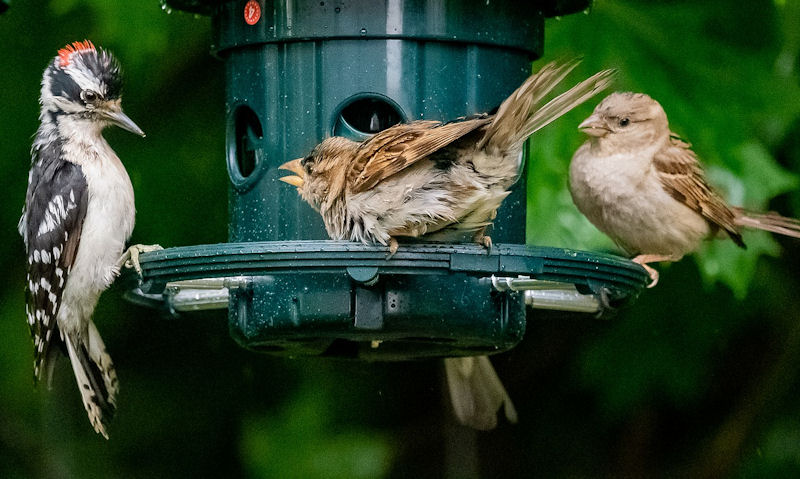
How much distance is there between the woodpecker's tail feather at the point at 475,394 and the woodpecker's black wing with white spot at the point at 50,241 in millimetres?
1785

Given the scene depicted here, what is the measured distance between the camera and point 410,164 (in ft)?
13.6

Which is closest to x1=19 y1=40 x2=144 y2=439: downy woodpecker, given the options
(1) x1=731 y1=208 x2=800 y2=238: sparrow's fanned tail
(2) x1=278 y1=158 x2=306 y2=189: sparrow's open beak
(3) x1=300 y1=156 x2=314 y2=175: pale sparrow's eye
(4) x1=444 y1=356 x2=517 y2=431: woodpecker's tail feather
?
(2) x1=278 y1=158 x2=306 y2=189: sparrow's open beak

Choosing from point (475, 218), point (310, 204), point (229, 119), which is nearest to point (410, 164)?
point (475, 218)

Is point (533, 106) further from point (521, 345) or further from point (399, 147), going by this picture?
point (521, 345)

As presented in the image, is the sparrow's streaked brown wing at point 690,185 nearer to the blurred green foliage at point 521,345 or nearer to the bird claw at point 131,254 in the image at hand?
the blurred green foliage at point 521,345

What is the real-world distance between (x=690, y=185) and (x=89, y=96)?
2.80 meters

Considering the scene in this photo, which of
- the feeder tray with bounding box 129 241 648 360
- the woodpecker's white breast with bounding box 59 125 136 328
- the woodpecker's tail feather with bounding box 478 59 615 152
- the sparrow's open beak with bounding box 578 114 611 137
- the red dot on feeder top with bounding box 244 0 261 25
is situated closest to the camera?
the feeder tray with bounding box 129 241 648 360

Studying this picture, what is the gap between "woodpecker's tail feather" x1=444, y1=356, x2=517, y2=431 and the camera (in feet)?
18.8

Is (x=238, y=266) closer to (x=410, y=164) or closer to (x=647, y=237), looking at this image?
(x=410, y=164)

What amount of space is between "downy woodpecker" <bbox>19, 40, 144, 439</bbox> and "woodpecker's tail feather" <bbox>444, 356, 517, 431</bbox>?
1.56 m

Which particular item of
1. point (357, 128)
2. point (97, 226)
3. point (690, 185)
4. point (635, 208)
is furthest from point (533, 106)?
point (97, 226)

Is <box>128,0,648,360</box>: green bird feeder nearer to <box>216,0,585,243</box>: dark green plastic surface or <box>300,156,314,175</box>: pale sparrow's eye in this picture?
<box>216,0,585,243</box>: dark green plastic surface

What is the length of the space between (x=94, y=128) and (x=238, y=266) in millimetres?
2010

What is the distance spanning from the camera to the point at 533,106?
405cm
